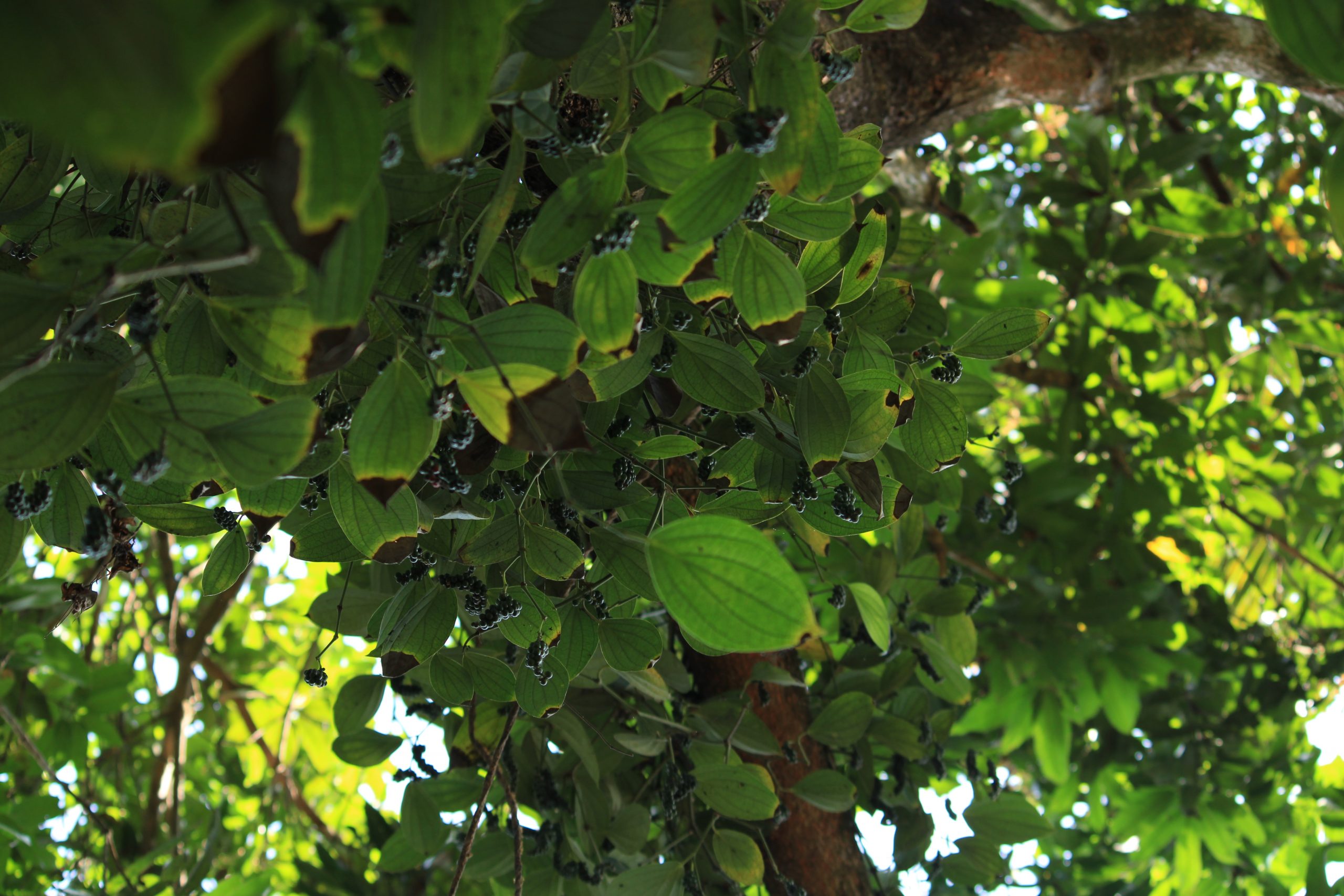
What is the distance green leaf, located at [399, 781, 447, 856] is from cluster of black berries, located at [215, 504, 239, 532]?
441 mm

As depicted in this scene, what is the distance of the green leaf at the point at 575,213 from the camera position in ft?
1.43

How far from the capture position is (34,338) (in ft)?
1.29

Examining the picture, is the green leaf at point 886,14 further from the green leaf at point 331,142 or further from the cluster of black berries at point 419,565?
the cluster of black berries at point 419,565

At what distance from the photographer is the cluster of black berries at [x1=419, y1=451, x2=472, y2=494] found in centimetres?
54

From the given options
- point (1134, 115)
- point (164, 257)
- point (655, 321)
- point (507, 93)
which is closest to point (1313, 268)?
point (1134, 115)

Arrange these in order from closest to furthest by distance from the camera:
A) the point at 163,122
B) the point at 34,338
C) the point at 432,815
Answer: the point at 163,122
the point at 34,338
the point at 432,815

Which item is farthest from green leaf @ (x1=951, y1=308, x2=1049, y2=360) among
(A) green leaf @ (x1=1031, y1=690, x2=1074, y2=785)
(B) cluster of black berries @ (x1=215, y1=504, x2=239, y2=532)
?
(A) green leaf @ (x1=1031, y1=690, x2=1074, y2=785)

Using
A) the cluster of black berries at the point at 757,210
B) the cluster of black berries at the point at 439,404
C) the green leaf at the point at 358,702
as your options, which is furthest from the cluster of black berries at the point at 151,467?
the green leaf at the point at 358,702

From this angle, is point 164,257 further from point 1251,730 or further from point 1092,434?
point 1251,730

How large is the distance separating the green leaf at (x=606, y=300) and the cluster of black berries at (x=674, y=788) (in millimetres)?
604

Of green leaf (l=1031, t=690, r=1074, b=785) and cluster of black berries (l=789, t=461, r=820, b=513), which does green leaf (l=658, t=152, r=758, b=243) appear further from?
green leaf (l=1031, t=690, r=1074, b=785)

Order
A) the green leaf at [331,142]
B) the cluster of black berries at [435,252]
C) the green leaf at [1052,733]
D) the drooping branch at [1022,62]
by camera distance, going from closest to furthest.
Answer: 1. the green leaf at [331,142]
2. the cluster of black berries at [435,252]
3. the drooping branch at [1022,62]
4. the green leaf at [1052,733]

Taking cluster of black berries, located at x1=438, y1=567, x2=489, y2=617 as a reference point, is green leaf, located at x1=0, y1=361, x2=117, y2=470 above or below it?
above

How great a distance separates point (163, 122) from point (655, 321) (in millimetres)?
424
